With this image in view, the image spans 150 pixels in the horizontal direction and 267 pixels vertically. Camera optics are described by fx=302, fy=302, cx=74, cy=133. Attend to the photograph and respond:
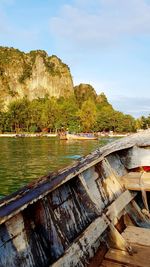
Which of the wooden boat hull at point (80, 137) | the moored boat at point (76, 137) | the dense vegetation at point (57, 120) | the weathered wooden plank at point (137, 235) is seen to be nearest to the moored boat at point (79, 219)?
the weathered wooden plank at point (137, 235)

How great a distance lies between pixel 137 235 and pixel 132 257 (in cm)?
67

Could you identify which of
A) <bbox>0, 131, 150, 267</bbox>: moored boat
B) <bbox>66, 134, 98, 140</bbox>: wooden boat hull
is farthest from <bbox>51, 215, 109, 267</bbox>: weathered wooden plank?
<bbox>66, 134, 98, 140</bbox>: wooden boat hull

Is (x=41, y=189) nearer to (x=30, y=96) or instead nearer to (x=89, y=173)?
(x=89, y=173)

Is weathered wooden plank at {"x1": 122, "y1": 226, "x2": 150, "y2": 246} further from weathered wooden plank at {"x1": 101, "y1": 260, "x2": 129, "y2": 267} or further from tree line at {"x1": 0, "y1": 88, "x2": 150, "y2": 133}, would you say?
tree line at {"x1": 0, "y1": 88, "x2": 150, "y2": 133}

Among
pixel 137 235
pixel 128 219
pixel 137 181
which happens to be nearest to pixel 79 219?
pixel 137 235

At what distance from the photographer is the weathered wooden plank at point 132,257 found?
3.97 metres

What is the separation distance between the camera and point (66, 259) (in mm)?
3467

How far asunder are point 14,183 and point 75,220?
16.8 meters

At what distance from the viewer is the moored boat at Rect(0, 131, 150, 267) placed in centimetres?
320

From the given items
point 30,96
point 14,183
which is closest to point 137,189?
point 14,183

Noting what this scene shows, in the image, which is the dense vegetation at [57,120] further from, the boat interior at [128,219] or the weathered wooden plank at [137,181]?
the weathered wooden plank at [137,181]

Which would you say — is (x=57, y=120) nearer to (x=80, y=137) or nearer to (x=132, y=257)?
(x=80, y=137)

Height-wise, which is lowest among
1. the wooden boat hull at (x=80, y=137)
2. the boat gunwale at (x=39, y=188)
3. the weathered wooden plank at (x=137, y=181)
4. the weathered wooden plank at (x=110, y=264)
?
the wooden boat hull at (x=80, y=137)

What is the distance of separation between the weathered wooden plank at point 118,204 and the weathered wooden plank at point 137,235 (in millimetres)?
317
